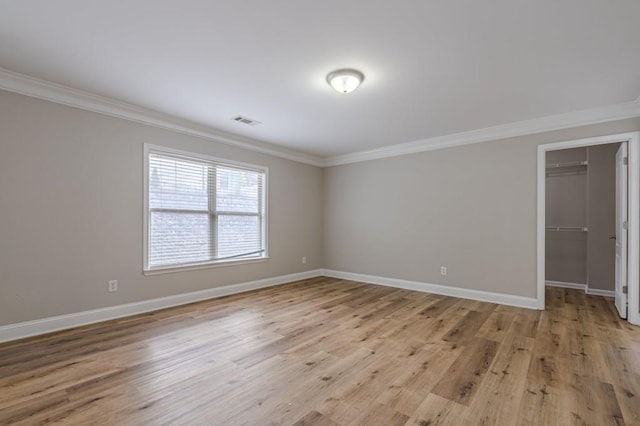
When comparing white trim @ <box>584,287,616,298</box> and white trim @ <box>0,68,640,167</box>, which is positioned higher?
white trim @ <box>0,68,640,167</box>

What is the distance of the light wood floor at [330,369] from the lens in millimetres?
1772

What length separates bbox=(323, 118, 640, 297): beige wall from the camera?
13.3 feet

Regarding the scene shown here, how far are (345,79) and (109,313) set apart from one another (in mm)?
3674

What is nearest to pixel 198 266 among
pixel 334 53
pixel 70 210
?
pixel 70 210

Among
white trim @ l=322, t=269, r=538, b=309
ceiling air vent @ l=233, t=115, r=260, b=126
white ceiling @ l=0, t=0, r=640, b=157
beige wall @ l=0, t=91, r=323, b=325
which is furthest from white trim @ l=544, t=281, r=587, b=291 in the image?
beige wall @ l=0, t=91, r=323, b=325

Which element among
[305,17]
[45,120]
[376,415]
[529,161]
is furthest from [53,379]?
[529,161]

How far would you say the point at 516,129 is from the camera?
407cm

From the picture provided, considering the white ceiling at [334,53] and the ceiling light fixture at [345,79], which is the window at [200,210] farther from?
the ceiling light fixture at [345,79]

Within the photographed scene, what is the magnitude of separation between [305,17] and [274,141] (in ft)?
10.3

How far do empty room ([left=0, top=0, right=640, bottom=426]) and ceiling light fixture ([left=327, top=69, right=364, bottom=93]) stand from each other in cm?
3

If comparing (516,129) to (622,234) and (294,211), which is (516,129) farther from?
(294,211)

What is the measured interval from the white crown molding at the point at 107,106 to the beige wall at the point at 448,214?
224 centimetres

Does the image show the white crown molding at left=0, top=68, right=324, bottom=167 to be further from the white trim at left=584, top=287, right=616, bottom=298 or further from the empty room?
the white trim at left=584, top=287, right=616, bottom=298

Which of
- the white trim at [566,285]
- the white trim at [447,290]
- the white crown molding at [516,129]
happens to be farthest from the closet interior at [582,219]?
the white trim at [447,290]
